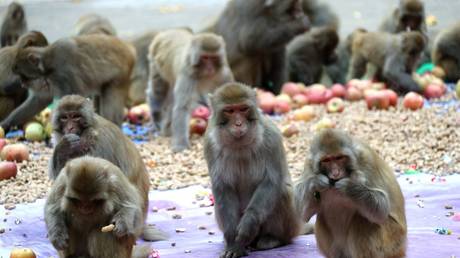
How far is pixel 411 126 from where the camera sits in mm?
9219

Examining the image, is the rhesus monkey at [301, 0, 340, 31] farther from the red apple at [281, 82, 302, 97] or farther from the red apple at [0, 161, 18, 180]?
the red apple at [0, 161, 18, 180]

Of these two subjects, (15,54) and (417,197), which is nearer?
(417,197)

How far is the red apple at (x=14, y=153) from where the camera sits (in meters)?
8.24

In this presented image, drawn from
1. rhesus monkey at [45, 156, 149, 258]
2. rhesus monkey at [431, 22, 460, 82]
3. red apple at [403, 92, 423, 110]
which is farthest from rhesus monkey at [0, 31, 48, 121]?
rhesus monkey at [431, 22, 460, 82]

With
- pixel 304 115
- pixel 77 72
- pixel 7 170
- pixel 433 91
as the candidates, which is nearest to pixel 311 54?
pixel 433 91

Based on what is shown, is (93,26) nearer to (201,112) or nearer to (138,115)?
(138,115)

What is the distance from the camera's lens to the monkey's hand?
16.7 ft

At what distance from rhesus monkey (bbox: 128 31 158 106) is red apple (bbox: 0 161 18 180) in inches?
165

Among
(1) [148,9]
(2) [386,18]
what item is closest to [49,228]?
(2) [386,18]

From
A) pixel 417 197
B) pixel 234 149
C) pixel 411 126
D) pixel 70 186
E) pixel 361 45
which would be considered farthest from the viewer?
pixel 361 45

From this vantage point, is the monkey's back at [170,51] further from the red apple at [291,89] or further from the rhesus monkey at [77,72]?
the red apple at [291,89]

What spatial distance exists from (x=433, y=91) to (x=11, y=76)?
17.5 ft

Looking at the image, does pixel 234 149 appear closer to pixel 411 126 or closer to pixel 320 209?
pixel 320 209

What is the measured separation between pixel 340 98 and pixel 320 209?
252 inches
